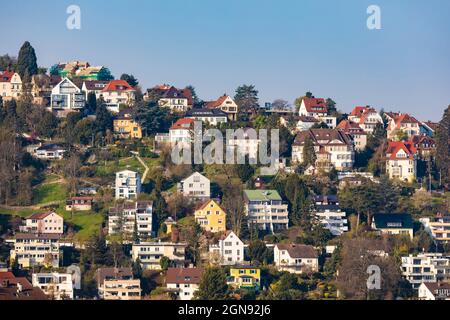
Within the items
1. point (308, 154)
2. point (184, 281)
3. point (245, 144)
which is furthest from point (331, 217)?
point (184, 281)

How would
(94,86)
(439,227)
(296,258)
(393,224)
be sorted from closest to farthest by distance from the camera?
(296,258)
(393,224)
(439,227)
(94,86)

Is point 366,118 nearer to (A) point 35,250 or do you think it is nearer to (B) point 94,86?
(B) point 94,86

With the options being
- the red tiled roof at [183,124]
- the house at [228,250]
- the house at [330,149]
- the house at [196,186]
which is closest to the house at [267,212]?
the house at [196,186]

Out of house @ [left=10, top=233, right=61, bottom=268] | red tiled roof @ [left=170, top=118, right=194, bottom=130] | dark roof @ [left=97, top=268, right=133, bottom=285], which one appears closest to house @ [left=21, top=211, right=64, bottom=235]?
house @ [left=10, top=233, right=61, bottom=268]

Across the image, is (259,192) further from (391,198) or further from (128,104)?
(128,104)
